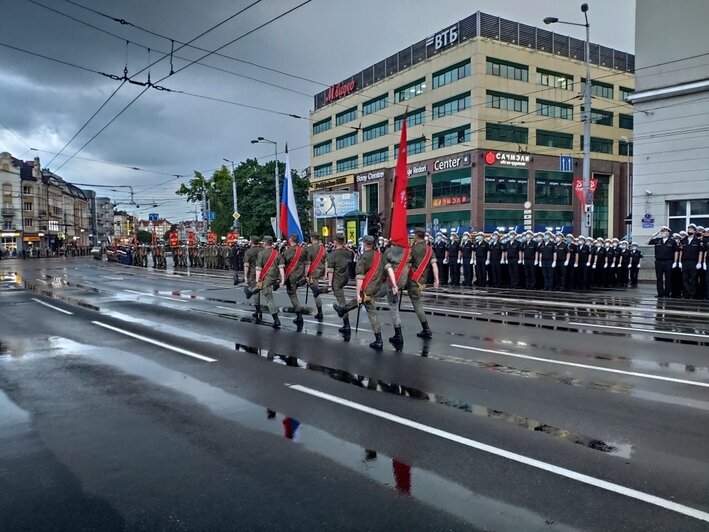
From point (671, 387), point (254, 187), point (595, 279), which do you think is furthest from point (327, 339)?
point (254, 187)

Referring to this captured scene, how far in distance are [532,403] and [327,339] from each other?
4639 millimetres

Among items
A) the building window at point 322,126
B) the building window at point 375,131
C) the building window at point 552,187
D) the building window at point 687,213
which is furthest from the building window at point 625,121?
the building window at point 322,126

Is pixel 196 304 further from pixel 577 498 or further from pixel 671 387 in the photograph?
pixel 577 498

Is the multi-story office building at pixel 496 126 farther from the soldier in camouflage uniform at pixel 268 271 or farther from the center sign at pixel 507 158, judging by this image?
the soldier in camouflage uniform at pixel 268 271

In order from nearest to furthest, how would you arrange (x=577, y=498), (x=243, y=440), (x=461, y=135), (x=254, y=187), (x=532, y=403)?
(x=577, y=498) → (x=243, y=440) → (x=532, y=403) → (x=461, y=135) → (x=254, y=187)

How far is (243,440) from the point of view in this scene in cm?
492

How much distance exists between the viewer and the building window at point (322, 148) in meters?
66.8

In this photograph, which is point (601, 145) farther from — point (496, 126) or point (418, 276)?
point (418, 276)

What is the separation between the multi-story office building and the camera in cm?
4653

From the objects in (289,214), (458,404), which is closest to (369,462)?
(458,404)

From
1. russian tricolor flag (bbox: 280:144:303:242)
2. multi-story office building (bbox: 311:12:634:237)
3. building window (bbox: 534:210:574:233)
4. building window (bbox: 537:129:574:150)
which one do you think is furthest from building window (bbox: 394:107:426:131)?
russian tricolor flag (bbox: 280:144:303:242)

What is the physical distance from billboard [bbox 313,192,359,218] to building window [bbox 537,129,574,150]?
1785 cm

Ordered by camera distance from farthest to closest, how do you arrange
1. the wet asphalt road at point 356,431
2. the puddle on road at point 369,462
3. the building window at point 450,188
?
1. the building window at point 450,188
2. the wet asphalt road at point 356,431
3. the puddle on road at point 369,462

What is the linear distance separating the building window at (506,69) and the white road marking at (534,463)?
4521 centimetres
